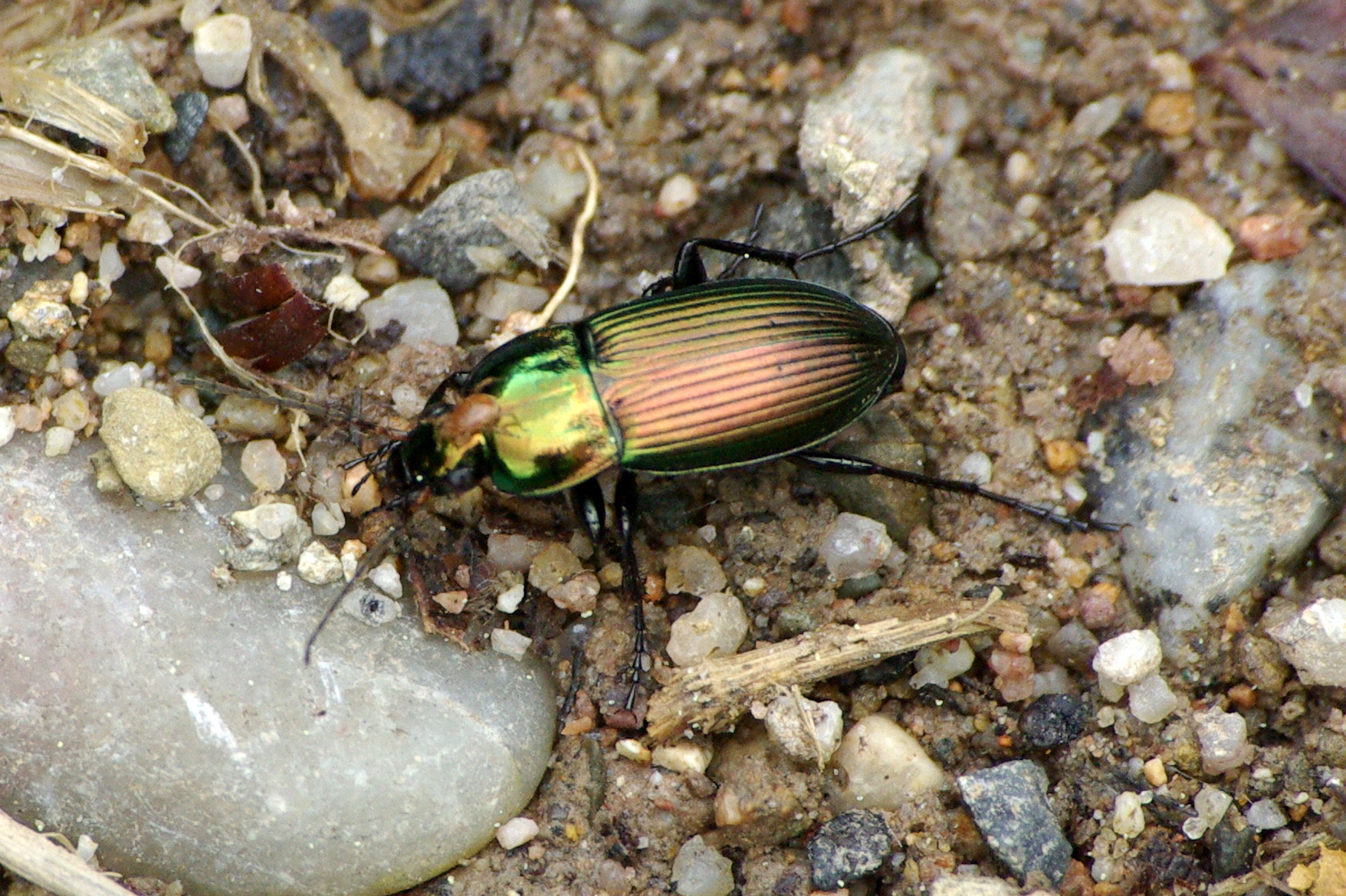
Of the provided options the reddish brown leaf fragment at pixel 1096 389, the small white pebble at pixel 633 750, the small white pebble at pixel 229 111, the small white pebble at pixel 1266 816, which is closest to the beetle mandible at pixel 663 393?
the small white pebble at pixel 633 750

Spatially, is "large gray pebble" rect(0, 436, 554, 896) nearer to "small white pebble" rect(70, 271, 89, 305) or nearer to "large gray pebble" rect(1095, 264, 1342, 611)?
"small white pebble" rect(70, 271, 89, 305)

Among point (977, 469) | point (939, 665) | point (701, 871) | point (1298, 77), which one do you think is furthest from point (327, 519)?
point (1298, 77)

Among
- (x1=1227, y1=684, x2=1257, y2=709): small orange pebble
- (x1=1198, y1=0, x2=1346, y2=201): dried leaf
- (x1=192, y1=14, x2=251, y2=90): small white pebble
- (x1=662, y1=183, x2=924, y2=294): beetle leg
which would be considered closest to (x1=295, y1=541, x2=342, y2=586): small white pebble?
(x1=662, y1=183, x2=924, y2=294): beetle leg

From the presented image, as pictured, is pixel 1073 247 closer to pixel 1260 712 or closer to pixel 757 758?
pixel 1260 712

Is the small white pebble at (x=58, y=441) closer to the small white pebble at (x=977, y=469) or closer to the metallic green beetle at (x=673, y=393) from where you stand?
the metallic green beetle at (x=673, y=393)

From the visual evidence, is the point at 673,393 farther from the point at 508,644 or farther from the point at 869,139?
the point at 869,139

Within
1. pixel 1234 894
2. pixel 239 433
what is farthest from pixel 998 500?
pixel 239 433
